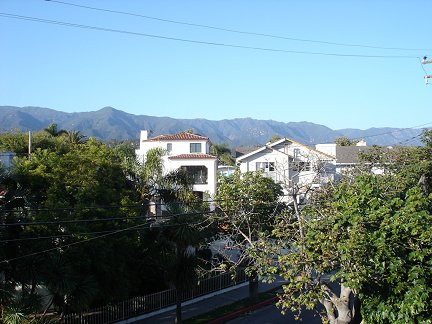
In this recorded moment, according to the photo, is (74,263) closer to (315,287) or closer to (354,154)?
(315,287)

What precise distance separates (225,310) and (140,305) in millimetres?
4397

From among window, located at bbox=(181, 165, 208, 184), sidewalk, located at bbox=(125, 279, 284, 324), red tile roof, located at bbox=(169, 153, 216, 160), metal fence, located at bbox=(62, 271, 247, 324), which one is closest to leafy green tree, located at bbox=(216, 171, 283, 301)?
metal fence, located at bbox=(62, 271, 247, 324)

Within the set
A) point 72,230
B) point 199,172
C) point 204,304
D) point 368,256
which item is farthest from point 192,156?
point 368,256

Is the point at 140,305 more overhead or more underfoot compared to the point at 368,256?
more underfoot

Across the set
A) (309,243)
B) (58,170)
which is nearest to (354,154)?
(58,170)

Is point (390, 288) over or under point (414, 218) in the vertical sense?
under

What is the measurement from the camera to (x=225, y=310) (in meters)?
24.9

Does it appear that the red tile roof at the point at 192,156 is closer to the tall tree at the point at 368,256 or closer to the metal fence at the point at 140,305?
the metal fence at the point at 140,305

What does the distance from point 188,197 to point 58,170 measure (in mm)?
9916

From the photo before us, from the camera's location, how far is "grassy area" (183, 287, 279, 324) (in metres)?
23.2

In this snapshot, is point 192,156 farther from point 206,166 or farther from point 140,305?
point 140,305

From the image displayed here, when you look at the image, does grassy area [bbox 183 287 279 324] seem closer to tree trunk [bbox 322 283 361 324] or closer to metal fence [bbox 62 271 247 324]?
metal fence [bbox 62 271 247 324]

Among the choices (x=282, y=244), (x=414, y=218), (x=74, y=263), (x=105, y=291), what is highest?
(x=414, y=218)

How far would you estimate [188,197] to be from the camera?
29953 millimetres
